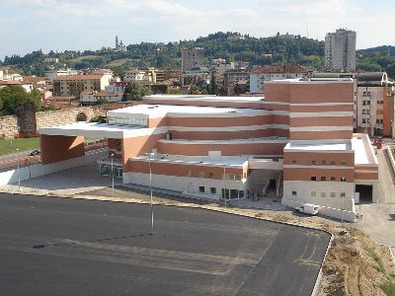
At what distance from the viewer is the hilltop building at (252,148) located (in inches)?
1628

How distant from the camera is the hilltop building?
1628 inches

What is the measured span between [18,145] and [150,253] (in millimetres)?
42850

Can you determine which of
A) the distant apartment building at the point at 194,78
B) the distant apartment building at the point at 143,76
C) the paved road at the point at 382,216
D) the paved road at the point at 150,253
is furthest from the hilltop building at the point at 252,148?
the distant apartment building at the point at 143,76

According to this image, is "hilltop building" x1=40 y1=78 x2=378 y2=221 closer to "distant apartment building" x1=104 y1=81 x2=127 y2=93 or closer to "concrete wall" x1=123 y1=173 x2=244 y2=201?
"concrete wall" x1=123 y1=173 x2=244 y2=201

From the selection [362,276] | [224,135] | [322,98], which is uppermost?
[322,98]

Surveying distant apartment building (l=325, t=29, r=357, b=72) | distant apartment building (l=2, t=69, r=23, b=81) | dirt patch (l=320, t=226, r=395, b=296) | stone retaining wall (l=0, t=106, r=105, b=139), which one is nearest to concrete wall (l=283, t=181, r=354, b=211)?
dirt patch (l=320, t=226, r=395, b=296)

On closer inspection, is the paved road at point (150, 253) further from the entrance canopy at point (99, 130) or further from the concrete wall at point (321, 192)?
the entrance canopy at point (99, 130)

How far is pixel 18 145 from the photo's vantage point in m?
66.2

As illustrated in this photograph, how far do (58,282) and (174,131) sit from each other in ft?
85.9

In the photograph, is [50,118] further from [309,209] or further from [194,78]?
[194,78]

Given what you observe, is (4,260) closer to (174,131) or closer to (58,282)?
(58,282)

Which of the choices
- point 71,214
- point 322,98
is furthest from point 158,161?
point 322,98

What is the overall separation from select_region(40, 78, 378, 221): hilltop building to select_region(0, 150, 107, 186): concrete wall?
0.42 m

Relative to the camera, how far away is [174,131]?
1948 inches
